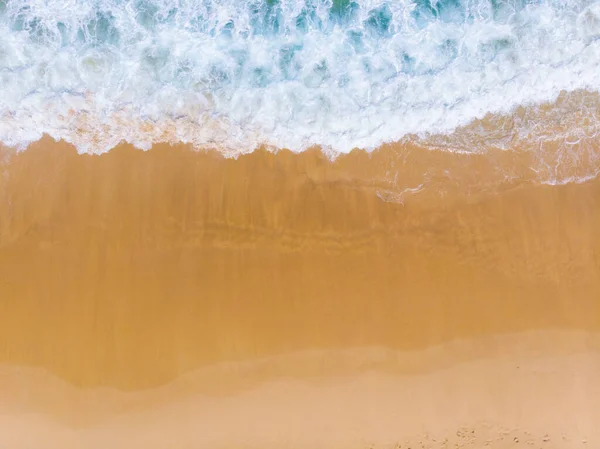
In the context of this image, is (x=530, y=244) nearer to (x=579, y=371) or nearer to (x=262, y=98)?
(x=579, y=371)

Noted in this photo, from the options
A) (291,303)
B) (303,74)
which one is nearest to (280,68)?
(303,74)

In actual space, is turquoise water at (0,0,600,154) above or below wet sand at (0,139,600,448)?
above

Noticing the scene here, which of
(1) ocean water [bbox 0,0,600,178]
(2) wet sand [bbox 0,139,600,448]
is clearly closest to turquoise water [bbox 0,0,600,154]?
(1) ocean water [bbox 0,0,600,178]

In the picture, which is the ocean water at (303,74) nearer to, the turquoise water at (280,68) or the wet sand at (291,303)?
the turquoise water at (280,68)

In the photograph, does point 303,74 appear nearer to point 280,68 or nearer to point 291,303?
point 280,68

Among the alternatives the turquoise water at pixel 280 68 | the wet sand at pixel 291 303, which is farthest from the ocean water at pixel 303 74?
the wet sand at pixel 291 303

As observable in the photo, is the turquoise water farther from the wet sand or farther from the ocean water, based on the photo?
the wet sand

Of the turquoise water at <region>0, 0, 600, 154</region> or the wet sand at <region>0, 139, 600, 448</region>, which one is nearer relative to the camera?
the wet sand at <region>0, 139, 600, 448</region>
